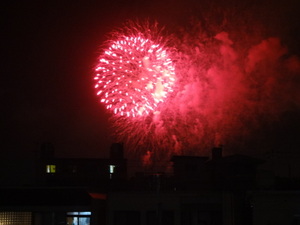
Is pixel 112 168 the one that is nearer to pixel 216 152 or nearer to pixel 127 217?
pixel 216 152

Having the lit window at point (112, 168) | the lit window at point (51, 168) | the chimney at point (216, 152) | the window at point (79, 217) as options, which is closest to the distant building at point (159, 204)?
the window at point (79, 217)

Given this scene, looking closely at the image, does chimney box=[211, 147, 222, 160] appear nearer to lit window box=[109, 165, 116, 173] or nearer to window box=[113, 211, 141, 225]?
window box=[113, 211, 141, 225]

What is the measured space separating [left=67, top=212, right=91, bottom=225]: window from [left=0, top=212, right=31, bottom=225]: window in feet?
7.10

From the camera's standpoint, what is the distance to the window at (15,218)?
81.8 ft

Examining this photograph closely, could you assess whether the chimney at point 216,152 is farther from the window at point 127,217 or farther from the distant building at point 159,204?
the window at point 127,217

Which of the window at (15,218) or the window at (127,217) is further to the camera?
the window at (15,218)

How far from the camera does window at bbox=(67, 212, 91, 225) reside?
82.0 ft

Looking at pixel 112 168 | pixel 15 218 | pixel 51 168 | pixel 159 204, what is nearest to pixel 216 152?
pixel 159 204

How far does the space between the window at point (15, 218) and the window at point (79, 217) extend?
7.10ft

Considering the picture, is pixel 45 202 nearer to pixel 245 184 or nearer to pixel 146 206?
pixel 146 206

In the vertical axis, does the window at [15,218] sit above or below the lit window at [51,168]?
below

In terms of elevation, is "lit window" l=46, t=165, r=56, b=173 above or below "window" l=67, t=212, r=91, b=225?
above

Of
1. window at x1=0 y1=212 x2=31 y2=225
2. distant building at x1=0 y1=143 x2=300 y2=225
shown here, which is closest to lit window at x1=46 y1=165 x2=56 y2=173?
distant building at x1=0 y1=143 x2=300 y2=225

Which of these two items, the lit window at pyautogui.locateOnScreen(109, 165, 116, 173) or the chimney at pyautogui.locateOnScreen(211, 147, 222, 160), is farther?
the lit window at pyautogui.locateOnScreen(109, 165, 116, 173)
